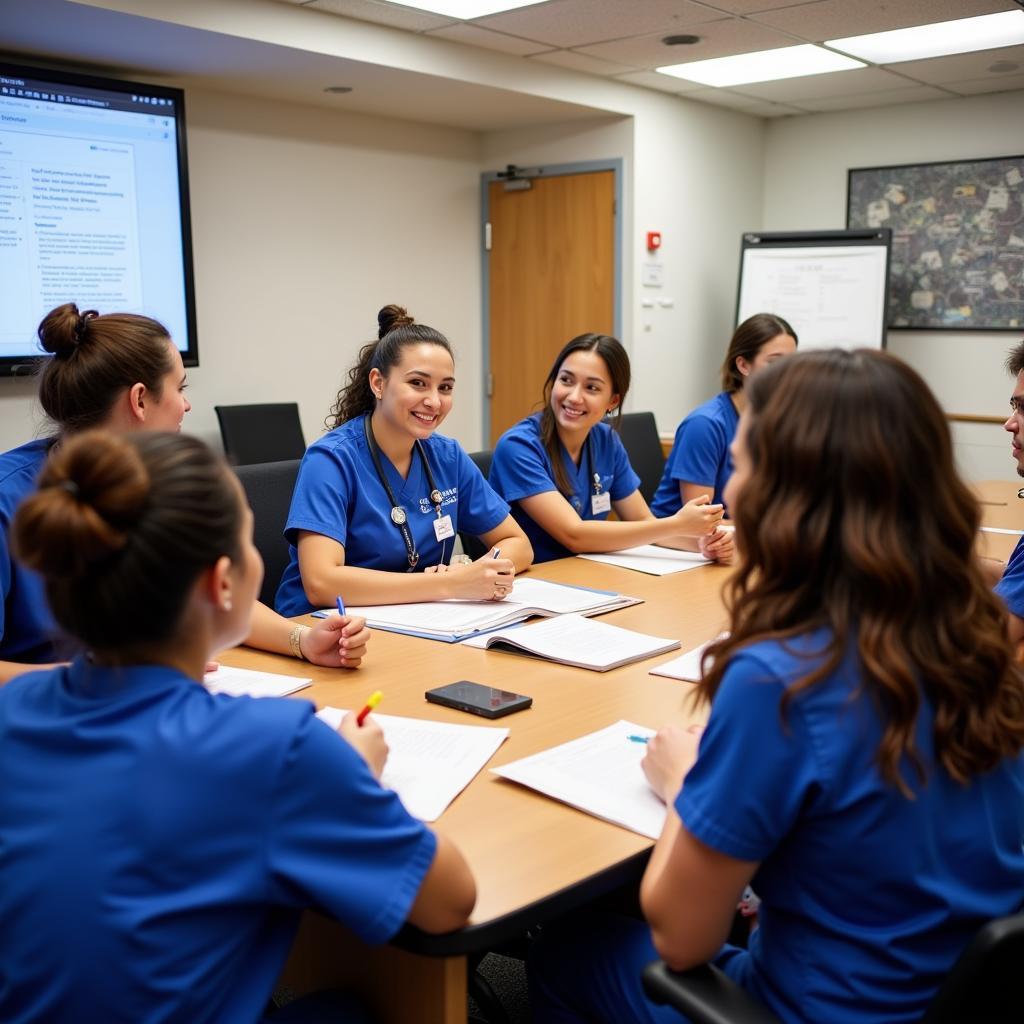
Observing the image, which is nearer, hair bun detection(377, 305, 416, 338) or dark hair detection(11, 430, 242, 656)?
dark hair detection(11, 430, 242, 656)

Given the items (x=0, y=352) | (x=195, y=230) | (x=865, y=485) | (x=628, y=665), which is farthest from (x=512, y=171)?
(x=865, y=485)

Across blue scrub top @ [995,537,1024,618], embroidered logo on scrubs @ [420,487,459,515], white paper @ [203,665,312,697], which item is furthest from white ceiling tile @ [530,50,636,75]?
white paper @ [203,665,312,697]

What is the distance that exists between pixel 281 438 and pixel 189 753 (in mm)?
4002

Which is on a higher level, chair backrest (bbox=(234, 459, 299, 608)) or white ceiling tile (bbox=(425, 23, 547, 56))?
white ceiling tile (bbox=(425, 23, 547, 56))

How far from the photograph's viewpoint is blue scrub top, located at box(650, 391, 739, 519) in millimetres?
3256

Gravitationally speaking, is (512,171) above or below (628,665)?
above

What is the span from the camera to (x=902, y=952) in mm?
1022

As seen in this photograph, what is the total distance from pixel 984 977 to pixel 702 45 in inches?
173

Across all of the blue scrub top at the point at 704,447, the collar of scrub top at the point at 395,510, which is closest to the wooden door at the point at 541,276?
the blue scrub top at the point at 704,447

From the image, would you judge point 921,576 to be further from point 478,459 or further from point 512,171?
point 512,171

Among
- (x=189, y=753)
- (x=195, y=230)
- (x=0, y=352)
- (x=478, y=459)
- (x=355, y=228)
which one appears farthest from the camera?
(x=355, y=228)

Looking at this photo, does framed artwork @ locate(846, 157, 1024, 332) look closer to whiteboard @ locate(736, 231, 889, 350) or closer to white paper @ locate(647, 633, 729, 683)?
whiteboard @ locate(736, 231, 889, 350)

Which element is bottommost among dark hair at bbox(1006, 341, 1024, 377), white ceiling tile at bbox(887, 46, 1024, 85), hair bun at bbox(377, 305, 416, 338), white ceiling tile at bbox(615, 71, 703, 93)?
dark hair at bbox(1006, 341, 1024, 377)

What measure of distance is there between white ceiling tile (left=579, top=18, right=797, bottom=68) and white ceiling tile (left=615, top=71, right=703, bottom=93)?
206 mm
